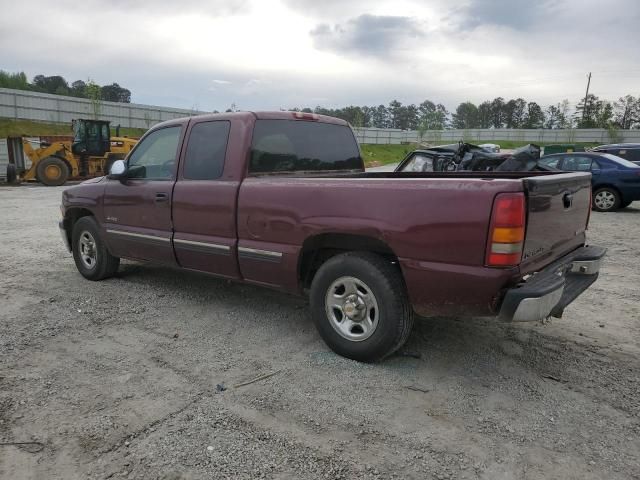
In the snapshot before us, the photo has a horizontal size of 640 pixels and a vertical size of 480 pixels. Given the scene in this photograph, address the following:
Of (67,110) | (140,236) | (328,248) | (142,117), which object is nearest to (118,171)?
(140,236)

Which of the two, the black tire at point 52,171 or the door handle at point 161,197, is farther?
the black tire at point 52,171

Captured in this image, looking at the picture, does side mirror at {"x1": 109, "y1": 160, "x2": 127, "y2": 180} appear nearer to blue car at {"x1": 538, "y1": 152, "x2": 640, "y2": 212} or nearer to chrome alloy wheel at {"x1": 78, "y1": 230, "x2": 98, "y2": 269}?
chrome alloy wheel at {"x1": 78, "y1": 230, "x2": 98, "y2": 269}

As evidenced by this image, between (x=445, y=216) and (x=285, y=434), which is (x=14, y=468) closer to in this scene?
(x=285, y=434)

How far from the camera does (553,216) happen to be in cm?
338

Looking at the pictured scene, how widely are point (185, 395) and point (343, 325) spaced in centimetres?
120

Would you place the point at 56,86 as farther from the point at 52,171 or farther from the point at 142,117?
the point at 52,171

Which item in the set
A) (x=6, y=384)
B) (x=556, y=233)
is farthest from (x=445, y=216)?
(x=6, y=384)

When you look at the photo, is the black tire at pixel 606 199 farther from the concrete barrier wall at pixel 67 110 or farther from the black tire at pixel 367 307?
the concrete barrier wall at pixel 67 110

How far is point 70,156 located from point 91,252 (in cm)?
1647

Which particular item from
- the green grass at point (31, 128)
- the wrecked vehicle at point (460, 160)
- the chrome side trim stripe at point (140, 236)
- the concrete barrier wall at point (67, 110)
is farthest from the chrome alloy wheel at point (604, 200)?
the concrete barrier wall at point (67, 110)

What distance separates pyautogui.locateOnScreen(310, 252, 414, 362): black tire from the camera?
3400 millimetres

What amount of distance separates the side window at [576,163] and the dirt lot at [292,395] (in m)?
8.40

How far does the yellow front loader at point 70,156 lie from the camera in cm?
1978

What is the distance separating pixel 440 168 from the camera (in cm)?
962
